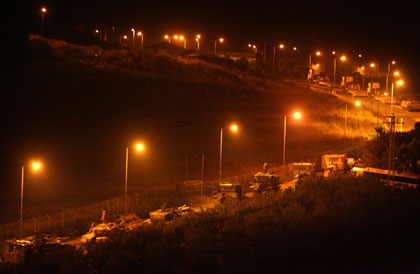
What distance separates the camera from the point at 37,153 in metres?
37.4

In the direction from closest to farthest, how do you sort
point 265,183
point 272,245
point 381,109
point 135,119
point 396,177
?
1. point 272,245
2. point 396,177
3. point 265,183
4. point 135,119
5. point 381,109

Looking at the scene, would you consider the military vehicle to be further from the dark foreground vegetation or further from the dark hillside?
the dark foreground vegetation

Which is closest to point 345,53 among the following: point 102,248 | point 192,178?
point 192,178

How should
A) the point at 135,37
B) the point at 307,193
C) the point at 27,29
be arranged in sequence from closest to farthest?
the point at 307,193, the point at 27,29, the point at 135,37

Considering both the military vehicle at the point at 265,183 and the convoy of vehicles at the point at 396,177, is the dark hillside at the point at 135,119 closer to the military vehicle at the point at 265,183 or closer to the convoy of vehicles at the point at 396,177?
the military vehicle at the point at 265,183

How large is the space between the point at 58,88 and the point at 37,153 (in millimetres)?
11669

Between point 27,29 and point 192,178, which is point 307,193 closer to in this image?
point 192,178

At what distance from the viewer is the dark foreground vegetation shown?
44.6 feet

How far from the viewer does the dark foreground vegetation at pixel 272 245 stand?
535 inches

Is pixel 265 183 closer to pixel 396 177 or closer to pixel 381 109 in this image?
pixel 396 177

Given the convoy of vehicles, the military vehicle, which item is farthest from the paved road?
the military vehicle

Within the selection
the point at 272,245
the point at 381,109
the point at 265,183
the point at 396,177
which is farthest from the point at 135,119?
the point at 272,245

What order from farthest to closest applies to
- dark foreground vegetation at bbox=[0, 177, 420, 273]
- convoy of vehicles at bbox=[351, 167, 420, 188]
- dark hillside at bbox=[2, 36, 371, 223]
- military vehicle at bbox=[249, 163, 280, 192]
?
dark hillside at bbox=[2, 36, 371, 223], military vehicle at bbox=[249, 163, 280, 192], convoy of vehicles at bbox=[351, 167, 420, 188], dark foreground vegetation at bbox=[0, 177, 420, 273]

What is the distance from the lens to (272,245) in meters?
14.1
